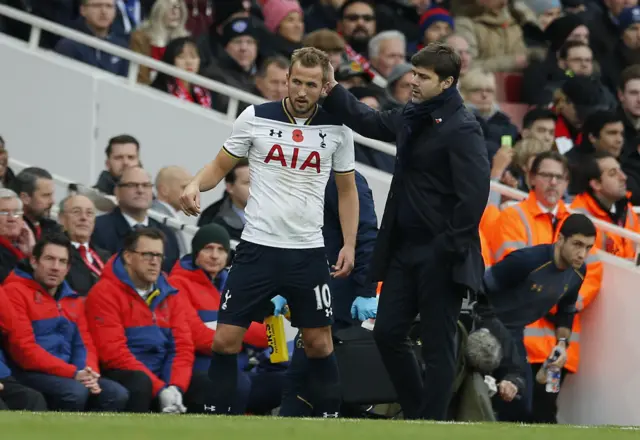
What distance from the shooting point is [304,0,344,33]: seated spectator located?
16891mm

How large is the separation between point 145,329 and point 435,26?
22.6 ft

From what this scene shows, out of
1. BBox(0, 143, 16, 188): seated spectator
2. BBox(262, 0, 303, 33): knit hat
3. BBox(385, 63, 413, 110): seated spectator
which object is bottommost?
BBox(0, 143, 16, 188): seated spectator

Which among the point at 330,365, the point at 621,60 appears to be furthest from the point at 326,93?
the point at 621,60

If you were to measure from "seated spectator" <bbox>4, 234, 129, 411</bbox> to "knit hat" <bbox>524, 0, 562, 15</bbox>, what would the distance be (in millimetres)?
9139

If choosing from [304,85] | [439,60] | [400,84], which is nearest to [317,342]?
[304,85]

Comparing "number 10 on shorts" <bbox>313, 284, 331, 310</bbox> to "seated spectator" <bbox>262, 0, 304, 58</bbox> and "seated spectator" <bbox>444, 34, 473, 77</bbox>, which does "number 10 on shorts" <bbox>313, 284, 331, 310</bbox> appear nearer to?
"seated spectator" <bbox>262, 0, 304, 58</bbox>

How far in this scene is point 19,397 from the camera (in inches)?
396

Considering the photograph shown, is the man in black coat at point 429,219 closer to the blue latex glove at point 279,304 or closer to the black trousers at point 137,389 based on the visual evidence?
the blue latex glove at point 279,304

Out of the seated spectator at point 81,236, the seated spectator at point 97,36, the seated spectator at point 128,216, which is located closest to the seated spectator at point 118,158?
the seated spectator at point 128,216

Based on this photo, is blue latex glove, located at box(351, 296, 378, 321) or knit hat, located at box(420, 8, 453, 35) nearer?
blue latex glove, located at box(351, 296, 378, 321)

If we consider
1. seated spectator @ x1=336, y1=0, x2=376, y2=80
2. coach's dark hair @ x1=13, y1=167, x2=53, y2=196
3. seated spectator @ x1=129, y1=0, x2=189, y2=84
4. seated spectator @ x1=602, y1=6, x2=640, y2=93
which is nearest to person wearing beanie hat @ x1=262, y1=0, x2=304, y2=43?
seated spectator @ x1=336, y1=0, x2=376, y2=80

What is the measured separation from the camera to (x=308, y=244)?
9.21m

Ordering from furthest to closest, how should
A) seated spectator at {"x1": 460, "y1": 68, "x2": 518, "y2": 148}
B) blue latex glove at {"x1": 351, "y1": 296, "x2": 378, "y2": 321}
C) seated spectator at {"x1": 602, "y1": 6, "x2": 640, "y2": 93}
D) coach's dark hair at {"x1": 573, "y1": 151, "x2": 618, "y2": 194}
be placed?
seated spectator at {"x1": 602, "y1": 6, "x2": 640, "y2": 93} < seated spectator at {"x1": 460, "y1": 68, "x2": 518, "y2": 148} < coach's dark hair at {"x1": 573, "y1": 151, "x2": 618, "y2": 194} < blue latex glove at {"x1": 351, "y1": 296, "x2": 378, "y2": 321}

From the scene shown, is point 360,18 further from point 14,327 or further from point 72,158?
point 14,327
